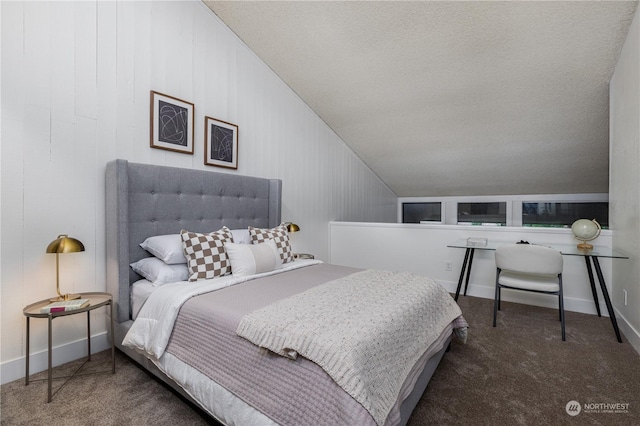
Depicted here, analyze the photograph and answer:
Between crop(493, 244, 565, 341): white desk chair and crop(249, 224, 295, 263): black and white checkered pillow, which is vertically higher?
crop(249, 224, 295, 263): black and white checkered pillow

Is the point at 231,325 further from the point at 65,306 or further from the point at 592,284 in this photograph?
the point at 592,284

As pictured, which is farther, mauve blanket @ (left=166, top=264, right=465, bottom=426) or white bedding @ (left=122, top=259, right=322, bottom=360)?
white bedding @ (left=122, top=259, right=322, bottom=360)

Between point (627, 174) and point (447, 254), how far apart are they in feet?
5.70

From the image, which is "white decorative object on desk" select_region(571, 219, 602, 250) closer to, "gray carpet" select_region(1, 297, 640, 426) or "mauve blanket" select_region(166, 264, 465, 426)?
"gray carpet" select_region(1, 297, 640, 426)

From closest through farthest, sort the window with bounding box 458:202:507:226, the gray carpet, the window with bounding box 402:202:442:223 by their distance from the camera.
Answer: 1. the gray carpet
2. the window with bounding box 458:202:507:226
3. the window with bounding box 402:202:442:223

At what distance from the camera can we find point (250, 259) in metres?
2.12

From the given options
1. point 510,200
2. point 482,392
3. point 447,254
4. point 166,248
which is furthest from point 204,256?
point 510,200

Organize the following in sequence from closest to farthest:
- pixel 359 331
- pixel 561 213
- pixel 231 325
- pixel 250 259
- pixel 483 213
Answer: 1. pixel 359 331
2. pixel 231 325
3. pixel 250 259
4. pixel 561 213
5. pixel 483 213

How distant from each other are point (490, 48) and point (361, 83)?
1257mm

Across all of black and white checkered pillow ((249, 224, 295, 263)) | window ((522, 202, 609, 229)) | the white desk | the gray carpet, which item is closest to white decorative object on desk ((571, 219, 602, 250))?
the white desk

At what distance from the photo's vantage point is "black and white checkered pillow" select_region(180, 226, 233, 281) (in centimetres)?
201

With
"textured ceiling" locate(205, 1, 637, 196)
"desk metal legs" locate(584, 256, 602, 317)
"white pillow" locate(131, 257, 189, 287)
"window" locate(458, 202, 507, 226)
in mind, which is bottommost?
"desk metal legs" locate(584, 256, 602, 317)

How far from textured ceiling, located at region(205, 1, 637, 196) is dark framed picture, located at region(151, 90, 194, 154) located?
109cm

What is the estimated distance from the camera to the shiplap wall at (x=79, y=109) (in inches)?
69.6
